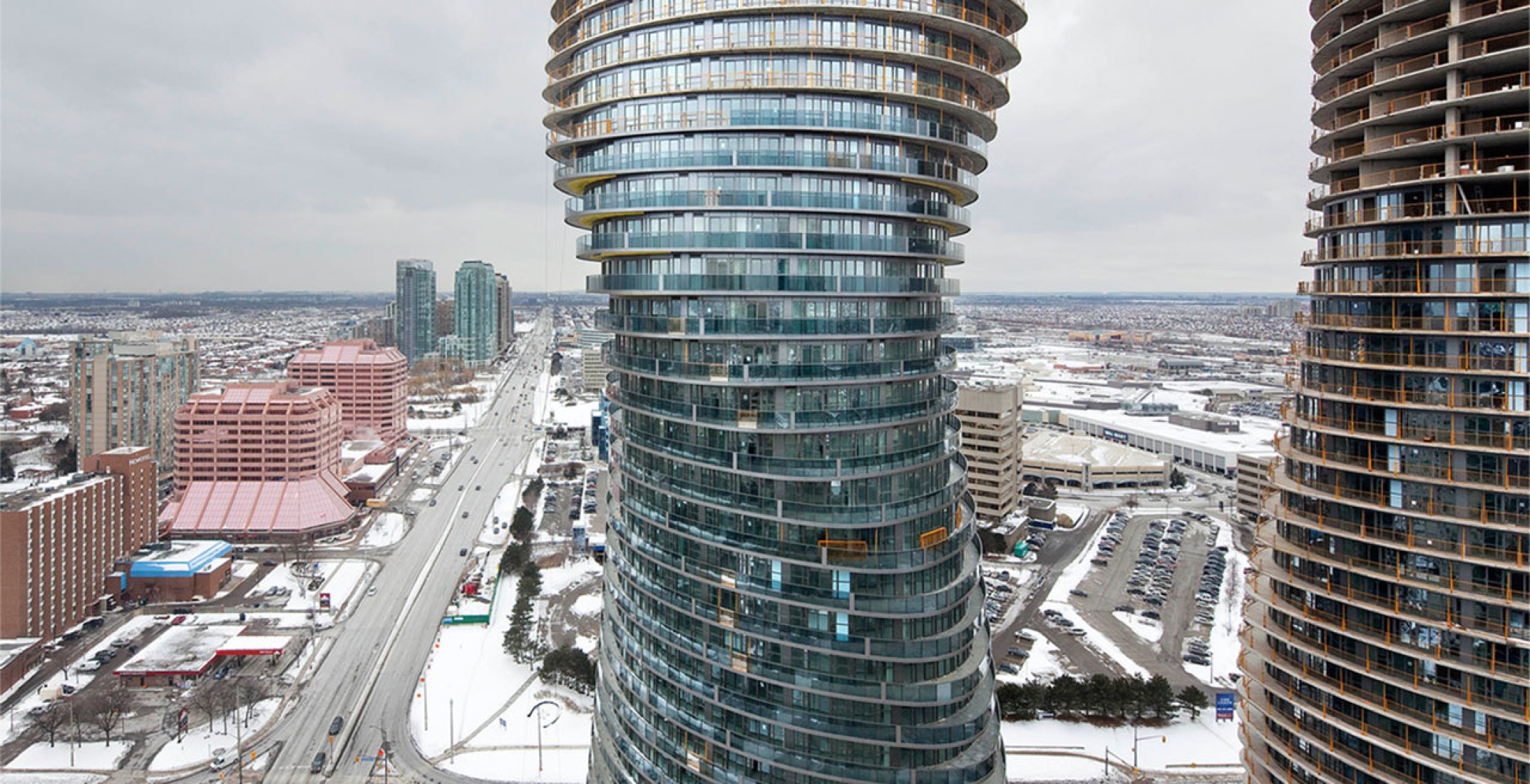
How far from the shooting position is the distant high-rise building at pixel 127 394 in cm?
12375

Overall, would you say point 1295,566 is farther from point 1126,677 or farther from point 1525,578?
point 1126,677

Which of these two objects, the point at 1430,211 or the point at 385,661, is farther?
the point at 385,661

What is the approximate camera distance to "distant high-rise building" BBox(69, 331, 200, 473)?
4872 inches

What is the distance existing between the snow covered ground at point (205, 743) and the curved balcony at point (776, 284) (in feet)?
150

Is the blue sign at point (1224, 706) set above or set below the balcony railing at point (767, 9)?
below

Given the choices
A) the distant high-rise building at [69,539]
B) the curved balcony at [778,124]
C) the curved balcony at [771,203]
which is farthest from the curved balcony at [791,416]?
the distant high-rise building at [69,539]

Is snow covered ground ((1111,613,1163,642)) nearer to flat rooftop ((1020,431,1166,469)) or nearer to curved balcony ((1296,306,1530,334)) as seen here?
flat rooftop ((1020,431,1166,469))

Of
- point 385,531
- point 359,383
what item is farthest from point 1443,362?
point 359,383

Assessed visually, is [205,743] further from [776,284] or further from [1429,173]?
[1429,173]

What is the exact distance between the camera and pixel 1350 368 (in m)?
29.5

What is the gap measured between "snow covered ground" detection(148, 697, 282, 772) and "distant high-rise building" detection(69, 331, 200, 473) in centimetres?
7672

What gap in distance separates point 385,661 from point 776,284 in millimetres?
57359

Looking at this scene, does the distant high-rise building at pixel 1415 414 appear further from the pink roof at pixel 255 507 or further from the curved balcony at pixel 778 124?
the pink roof at pixel 255 507

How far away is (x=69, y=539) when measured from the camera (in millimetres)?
77812
